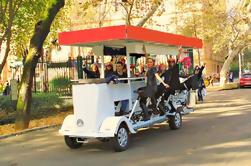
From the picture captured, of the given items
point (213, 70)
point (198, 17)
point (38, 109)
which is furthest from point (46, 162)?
point (213, 70)

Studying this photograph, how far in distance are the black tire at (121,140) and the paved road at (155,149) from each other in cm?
16

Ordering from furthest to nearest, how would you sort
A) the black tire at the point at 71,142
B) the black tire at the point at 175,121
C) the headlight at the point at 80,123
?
1. the black tire at the point at 175,121
2. the black tire at the point at 71,142
3. the headlight at the point at 80,123

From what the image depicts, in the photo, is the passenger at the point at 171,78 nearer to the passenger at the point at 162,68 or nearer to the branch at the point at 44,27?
the passenger at the point at 162,68

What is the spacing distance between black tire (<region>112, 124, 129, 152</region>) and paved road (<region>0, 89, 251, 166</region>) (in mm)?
159

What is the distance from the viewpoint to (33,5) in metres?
17.8

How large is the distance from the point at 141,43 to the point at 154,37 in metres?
0.36

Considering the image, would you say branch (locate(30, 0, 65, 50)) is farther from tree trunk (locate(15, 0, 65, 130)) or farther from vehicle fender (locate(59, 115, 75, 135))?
vehicle fender (locate(59, 115, 75, 135))

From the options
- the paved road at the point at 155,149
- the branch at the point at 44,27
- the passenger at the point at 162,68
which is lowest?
the paved road at the point at 155,149

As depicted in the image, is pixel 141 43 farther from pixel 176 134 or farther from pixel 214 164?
pixel 214 164

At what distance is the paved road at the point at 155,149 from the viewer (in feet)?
30.3

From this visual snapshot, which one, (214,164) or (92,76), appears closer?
(214,164)

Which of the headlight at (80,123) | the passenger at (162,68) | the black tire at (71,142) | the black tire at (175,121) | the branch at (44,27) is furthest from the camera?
the branch at (44,27)

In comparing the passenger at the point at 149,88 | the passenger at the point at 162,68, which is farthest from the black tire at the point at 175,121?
the passenger at the point at 149,88

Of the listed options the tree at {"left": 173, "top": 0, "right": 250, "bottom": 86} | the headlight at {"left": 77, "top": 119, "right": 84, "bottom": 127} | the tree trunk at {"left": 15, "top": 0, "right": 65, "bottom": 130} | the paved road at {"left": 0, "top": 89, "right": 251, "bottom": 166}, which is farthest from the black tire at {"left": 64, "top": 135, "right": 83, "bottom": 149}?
the tree at {"left": 173, "top": 0, "right": 250, "bottom": 86}
